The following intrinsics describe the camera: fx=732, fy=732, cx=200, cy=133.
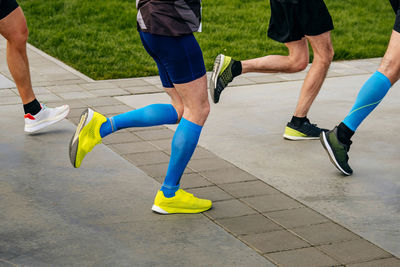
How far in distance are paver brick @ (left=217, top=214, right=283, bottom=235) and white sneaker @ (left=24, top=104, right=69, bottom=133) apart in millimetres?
2121

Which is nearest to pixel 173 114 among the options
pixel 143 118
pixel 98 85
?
pixel 143 118

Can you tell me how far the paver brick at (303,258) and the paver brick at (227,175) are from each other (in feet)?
3.64

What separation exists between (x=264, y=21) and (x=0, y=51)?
12.3 ft

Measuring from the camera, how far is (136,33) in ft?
31.9

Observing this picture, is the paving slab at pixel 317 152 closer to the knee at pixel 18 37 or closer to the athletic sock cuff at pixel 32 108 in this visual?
the athletic sock cuff at pixel 32 108

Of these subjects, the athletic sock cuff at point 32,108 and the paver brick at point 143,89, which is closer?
the athletic sock cuff at point 32,108

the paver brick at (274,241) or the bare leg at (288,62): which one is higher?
the bare leg at (288,62)

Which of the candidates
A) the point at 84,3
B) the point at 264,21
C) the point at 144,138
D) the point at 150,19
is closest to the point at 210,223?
the point at 150,19

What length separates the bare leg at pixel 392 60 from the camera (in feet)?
14.8

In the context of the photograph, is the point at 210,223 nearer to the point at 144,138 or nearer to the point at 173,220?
the point at 173,220

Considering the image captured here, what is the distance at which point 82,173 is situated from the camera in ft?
15.4

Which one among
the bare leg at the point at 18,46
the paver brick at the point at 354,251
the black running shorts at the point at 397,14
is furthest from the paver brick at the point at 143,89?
the paver brick at the point at 354,251

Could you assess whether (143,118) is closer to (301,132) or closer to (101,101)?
(301,132)

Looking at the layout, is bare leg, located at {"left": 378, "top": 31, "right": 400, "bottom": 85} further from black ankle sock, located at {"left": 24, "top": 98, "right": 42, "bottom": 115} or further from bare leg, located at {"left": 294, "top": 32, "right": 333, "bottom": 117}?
black ankle sock, located at {"left": 24, "top": 98, "right": 42, "bottom": 115}
